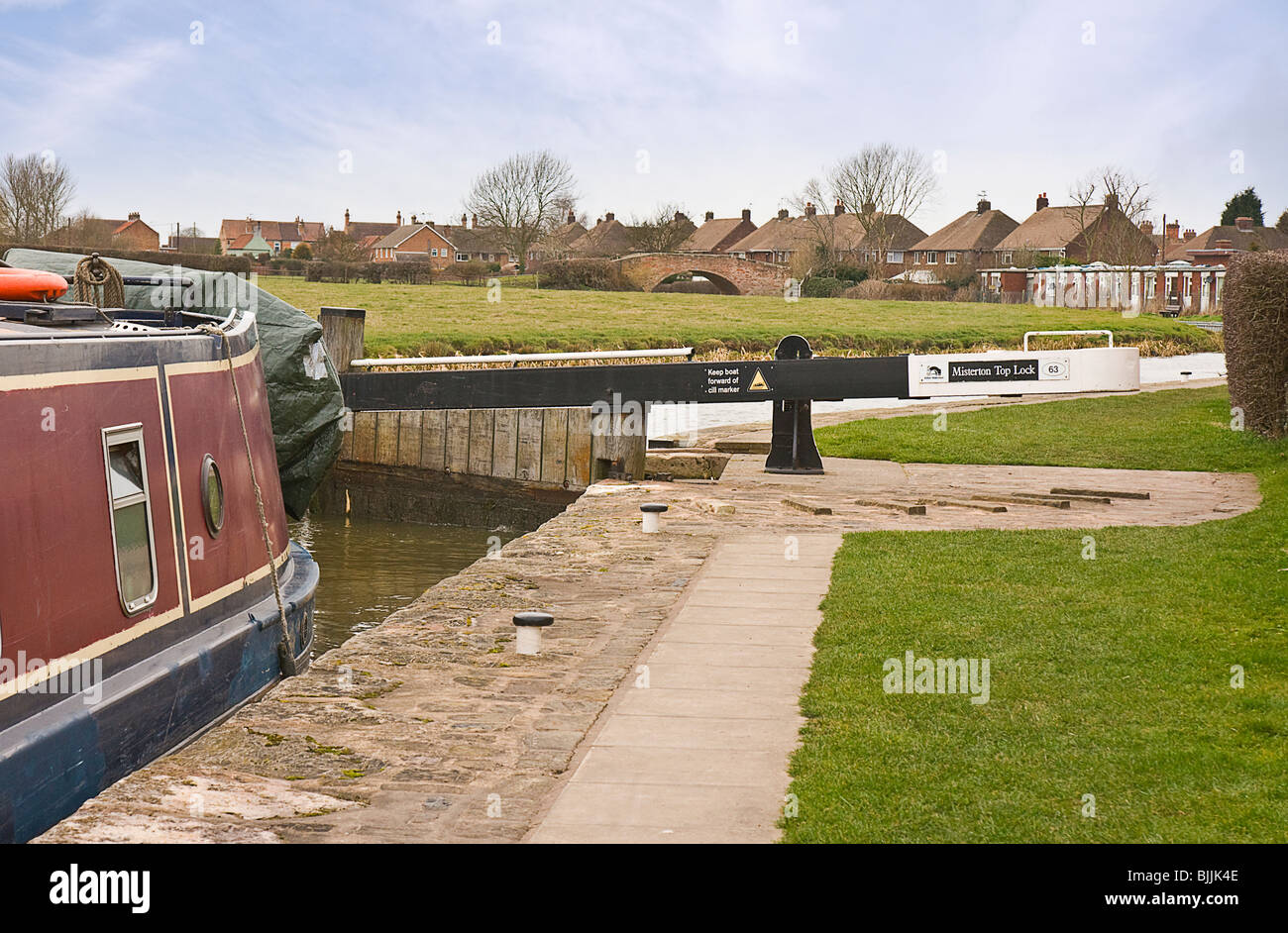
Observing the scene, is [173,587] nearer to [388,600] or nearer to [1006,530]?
[388,600]

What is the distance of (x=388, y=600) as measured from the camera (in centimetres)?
1149

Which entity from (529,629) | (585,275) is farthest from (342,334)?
(585,275)

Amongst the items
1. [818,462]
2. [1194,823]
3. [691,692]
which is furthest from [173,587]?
[818,462]

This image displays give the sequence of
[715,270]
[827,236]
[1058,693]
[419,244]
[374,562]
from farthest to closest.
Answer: [419,244] < [827,236] < [715,270] < [374,562] < [1058,693]

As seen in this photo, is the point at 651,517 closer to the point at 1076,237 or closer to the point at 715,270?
the point at 715,270

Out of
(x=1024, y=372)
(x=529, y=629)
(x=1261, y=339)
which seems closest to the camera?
(x=529, y=629)

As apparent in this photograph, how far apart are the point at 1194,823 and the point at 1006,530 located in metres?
5.99

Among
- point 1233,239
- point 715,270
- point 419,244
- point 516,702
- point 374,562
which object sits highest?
point 419,244

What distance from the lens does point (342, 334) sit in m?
15.8

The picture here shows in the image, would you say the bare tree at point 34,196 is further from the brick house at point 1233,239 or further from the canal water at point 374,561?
the brick house at point 1233,239

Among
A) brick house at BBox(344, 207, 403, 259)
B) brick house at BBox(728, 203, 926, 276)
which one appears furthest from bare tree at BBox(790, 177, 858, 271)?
brick house at BBox(344, 207, 403, 259)

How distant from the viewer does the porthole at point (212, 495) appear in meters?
6.66

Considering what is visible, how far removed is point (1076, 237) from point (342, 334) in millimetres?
71896

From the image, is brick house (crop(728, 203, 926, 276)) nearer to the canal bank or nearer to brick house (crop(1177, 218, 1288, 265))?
brick house (crop(1177, 218, 1288, 265))
